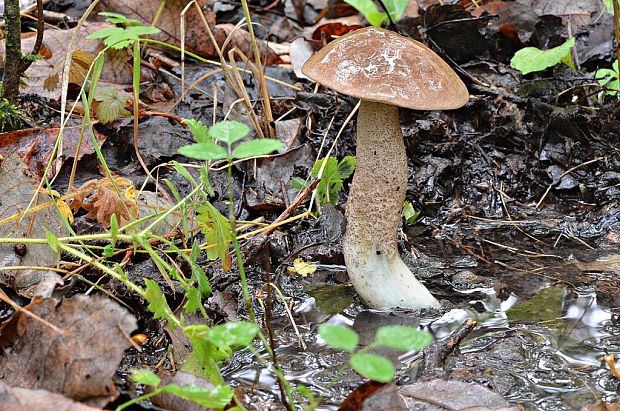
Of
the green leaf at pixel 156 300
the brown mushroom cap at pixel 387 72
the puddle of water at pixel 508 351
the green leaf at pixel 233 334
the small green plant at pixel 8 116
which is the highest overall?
the brown mushroom cap at pixel 387 72

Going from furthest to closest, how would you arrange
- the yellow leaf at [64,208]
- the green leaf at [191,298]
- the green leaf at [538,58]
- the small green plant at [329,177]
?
the green leaf at [538,58] → the small green plant at [329,177] → the yellow leaf at [64,208] → the green leaf at [191,298]

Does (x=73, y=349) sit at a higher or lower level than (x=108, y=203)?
higher

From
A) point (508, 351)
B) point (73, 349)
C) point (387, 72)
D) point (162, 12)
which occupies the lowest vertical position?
point (508, 351)


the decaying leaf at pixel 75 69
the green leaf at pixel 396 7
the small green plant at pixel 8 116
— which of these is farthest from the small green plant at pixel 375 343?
the green leaf at pixel 396 7

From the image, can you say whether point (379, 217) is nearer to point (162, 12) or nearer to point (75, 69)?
point (75, 69)

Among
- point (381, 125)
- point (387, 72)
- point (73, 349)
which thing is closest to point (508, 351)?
point (381, 125)

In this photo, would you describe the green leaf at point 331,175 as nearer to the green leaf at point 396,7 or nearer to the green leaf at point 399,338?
the green leaf at point 396,7

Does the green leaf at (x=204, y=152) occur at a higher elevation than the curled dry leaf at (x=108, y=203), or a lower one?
higher
